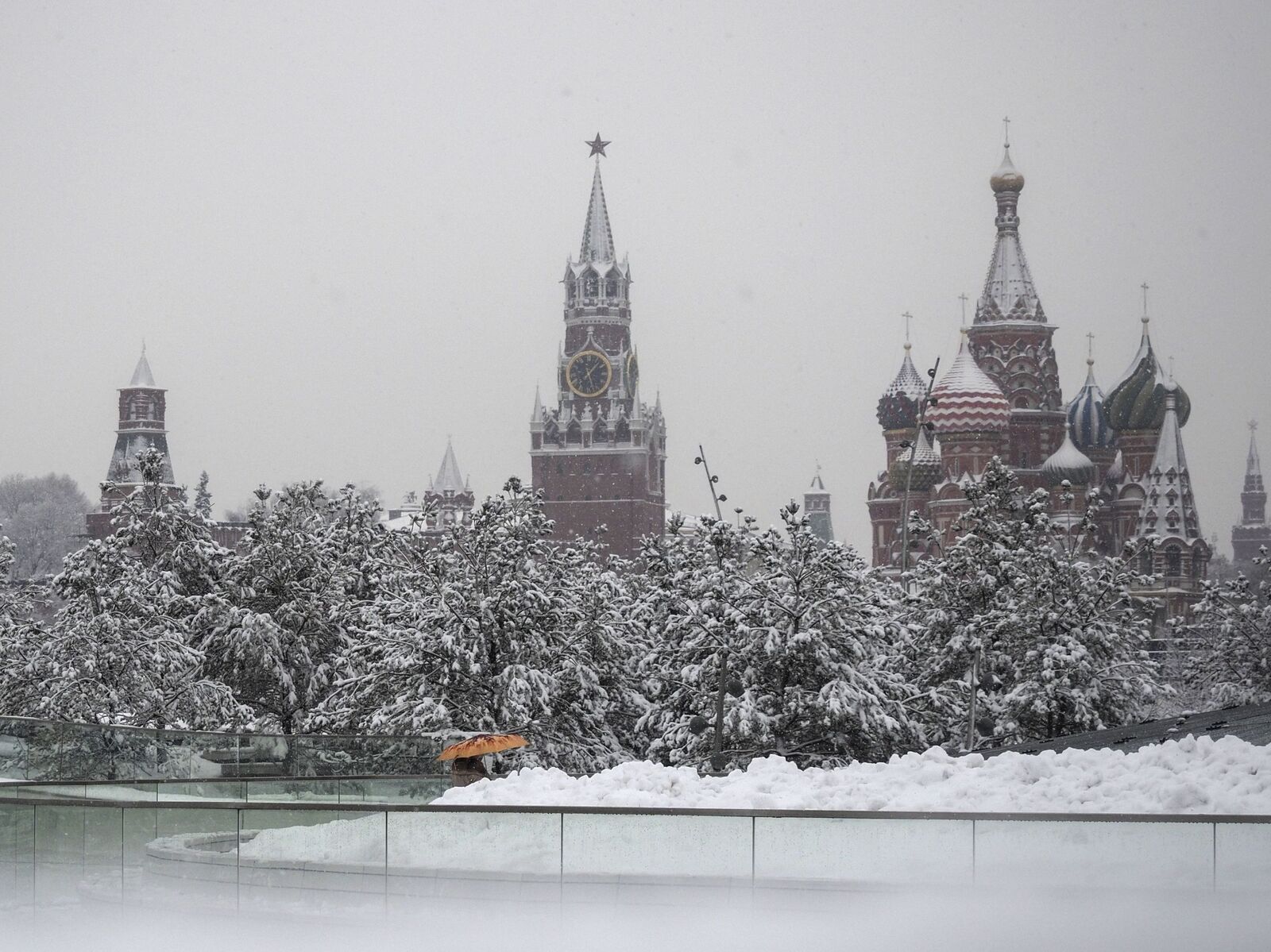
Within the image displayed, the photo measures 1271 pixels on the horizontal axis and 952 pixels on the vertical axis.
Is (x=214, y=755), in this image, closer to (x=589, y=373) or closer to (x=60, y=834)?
(x=60, y=834)

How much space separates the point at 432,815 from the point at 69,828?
8.37ft

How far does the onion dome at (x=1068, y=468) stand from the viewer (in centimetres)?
12094

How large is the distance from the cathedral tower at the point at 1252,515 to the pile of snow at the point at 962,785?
142 m

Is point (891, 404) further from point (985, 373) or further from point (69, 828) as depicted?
point (69, 828)

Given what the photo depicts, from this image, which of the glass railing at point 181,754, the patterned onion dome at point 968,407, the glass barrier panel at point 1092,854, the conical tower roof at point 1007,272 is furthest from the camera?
the conical tower roof at point 1007,272

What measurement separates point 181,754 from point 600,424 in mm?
151922

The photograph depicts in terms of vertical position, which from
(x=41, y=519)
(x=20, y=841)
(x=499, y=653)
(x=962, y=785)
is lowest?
(x=20, y=841)

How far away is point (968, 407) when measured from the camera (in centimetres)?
11769

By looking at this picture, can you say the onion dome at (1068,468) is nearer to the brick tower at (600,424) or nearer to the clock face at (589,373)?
the brick tower at (600,424)

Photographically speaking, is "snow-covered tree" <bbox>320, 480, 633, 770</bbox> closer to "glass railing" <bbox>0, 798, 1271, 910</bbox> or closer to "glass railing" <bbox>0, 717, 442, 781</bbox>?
"glass railing" <bbox>0, 717, 442, 781</bbox>

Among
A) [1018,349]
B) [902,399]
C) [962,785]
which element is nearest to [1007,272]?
[1018,349]

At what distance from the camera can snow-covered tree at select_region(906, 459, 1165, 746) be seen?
36812 millimetres

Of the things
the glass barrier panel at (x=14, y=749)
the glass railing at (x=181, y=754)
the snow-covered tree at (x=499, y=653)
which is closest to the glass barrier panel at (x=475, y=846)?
the glass railing at (x=181, y=754)

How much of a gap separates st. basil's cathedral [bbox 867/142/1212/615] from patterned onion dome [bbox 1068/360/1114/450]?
3.2 inches
